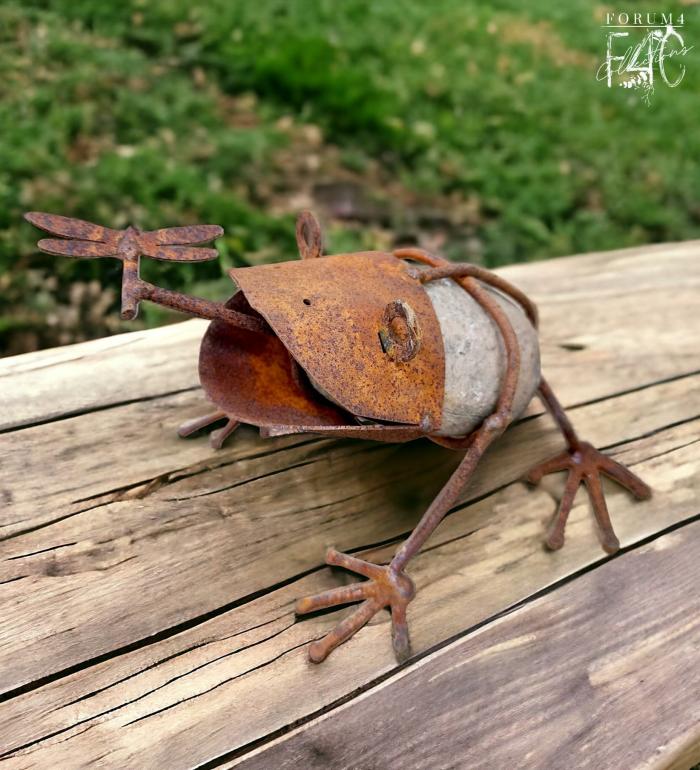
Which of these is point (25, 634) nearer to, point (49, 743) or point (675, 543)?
point (49, 743)

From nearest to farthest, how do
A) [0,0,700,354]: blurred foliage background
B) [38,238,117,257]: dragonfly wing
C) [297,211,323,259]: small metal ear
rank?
[38,238,117,257]: dragonfly wing
[297,211,323,259]: small metal ear
[0,0,700,354]: blurred foliage background

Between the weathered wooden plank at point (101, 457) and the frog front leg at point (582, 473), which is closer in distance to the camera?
the weathered wooden plank at point (101, 457)

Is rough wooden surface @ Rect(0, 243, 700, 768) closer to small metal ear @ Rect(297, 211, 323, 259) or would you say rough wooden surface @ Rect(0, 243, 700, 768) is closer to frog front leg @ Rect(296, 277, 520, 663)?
frog front leg @ Rect(296, 277, 520, 663)

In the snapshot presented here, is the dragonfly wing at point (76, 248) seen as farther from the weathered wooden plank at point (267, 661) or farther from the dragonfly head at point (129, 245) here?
the weathered wooden plank at point (267, 661)

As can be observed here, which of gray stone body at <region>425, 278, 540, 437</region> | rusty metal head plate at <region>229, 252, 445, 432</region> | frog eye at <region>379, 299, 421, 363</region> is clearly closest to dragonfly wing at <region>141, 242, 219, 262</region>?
rusty metal head plate at <region>229, 252, 445, 432</region>

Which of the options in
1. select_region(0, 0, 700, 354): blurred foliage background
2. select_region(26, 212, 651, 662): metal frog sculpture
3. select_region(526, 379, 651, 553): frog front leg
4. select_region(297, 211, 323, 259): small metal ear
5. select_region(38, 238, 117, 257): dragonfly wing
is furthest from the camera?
select_region(0, 0, 700, 354): blurred foliage background

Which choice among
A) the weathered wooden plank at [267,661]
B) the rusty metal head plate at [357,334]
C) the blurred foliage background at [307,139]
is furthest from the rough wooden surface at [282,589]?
the blurred foliage background at [307,139]

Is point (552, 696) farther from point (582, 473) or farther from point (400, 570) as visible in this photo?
point (582, 473)
